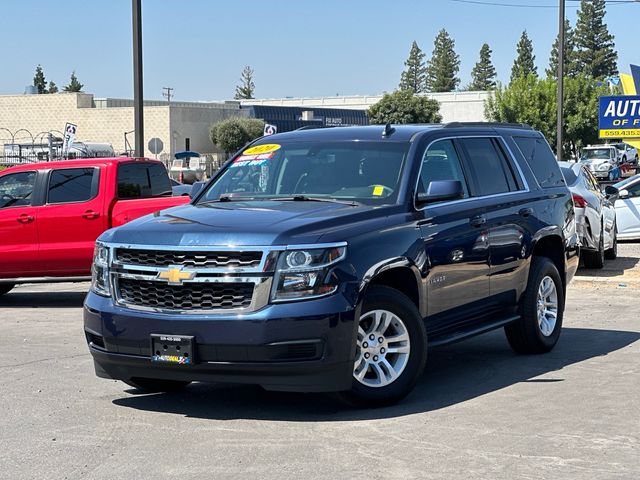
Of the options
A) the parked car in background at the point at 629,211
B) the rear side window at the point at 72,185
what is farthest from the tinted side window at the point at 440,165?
the parked car in background at the point at 629,211

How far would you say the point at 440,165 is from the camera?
27.6 ft

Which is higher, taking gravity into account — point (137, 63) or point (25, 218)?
point (137, 63)

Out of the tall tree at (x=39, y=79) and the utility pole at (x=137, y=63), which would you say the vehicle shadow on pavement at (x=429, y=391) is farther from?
the tall tree at (x=39, y=79)

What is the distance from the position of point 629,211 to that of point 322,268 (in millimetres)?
15569

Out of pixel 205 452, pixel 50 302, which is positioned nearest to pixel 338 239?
pixel 205 452

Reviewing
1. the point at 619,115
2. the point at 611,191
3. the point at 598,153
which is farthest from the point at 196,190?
the point at 598,153

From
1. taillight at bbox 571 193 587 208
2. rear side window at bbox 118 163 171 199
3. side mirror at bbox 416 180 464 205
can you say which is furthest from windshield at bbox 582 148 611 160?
side mirror at bbox 416 180 464 205

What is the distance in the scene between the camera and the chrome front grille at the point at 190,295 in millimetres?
6789

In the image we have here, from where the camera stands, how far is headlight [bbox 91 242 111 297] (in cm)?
733

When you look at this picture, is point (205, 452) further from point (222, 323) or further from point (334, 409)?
point (334, 409)

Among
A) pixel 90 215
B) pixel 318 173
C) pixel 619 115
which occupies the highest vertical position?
pixel 619 115

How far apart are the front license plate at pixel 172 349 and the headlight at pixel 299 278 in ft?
2.04

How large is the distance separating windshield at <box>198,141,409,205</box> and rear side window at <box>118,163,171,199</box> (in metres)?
5.58

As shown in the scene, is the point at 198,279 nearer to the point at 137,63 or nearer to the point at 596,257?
the point at 596,257
